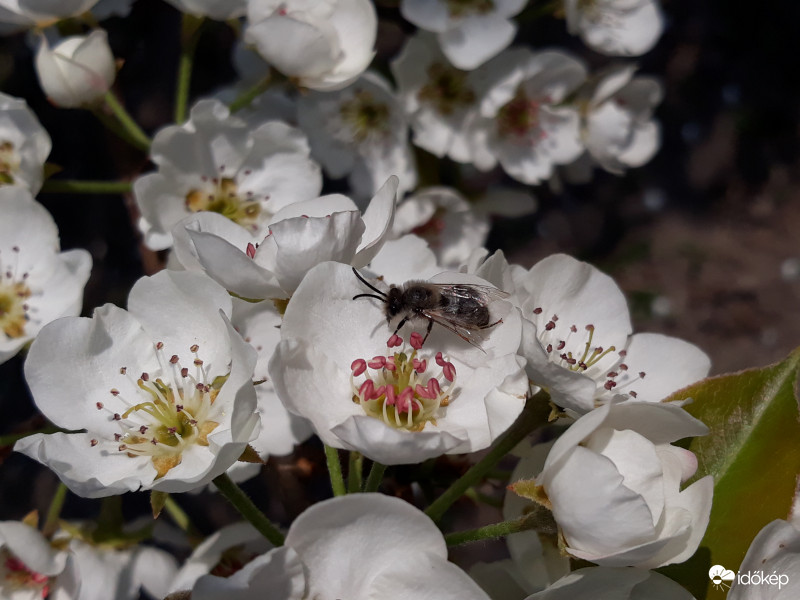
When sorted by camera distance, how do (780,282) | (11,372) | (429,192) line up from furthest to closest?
(780,282), (11,372), (429,192)

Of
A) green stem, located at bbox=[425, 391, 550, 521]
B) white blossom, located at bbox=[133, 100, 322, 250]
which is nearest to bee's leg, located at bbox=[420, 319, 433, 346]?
green stem, located at bbox=[425, 391, 550, 521]

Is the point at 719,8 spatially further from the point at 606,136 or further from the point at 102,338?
the point at 102,338

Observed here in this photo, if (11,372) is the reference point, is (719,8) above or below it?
above

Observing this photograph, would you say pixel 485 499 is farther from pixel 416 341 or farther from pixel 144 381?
pixel 144 381

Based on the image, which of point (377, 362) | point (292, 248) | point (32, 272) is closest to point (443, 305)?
point (377, 362)

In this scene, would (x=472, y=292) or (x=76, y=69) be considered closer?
(x=472, y=292)

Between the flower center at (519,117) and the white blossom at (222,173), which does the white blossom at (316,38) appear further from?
the flower center at (519,117)

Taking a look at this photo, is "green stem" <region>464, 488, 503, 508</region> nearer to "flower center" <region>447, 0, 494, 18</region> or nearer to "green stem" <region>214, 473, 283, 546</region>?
"green stem" <region>214, 473, 283, 546</region>

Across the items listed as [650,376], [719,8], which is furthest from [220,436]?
[719,8]
